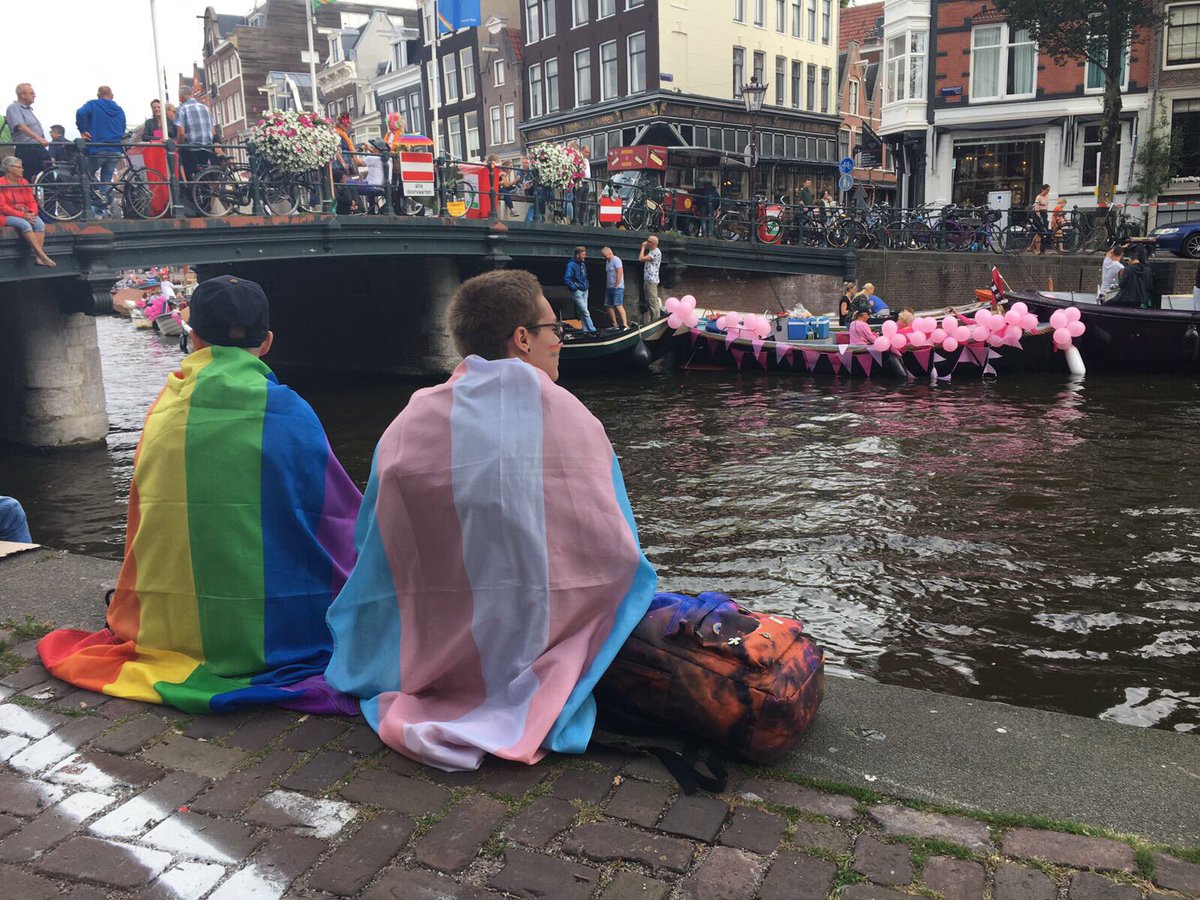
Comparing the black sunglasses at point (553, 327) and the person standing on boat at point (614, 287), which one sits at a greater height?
the black sunglasses at point (553, 327)

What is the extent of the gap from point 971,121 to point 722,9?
1079cm

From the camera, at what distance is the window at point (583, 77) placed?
128 ft

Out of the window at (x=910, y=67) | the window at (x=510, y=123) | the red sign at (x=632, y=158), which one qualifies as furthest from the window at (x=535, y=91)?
the window at (x=910, y=67)

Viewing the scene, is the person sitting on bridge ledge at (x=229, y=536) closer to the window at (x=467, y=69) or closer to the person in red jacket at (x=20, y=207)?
the person in red jacket at (x=20, y=207)

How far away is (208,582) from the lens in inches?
139

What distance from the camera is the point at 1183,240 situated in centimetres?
2275

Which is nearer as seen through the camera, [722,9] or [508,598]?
[508,598]

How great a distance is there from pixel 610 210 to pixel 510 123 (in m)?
24.0

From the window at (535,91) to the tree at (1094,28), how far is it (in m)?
19.7

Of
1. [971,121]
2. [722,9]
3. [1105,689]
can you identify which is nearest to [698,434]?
[1105,689]

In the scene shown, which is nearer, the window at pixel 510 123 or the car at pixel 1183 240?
the car at pixel 1183 240

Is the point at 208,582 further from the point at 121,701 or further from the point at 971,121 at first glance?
the point at 971,121

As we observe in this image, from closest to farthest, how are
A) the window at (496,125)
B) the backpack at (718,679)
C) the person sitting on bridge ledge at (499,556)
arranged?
the backpack at (718,679), the person sitting on bridge ledge at (499,556), the window at (496,125)

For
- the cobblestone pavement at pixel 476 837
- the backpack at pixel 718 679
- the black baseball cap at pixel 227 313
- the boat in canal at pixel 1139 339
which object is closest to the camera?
the cobblestone pavement at pixel 476 837
